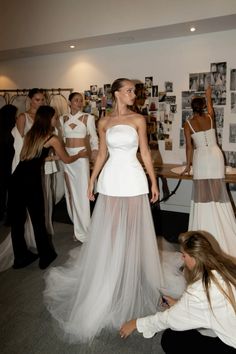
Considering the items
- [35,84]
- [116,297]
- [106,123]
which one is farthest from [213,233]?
[35,84]

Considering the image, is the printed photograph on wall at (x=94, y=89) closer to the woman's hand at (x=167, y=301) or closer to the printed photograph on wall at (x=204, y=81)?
the printed photograph on wall at (x=204, y=81)

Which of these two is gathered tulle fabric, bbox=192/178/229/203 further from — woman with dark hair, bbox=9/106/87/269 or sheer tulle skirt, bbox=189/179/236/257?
woman with dark hair, bbox=9/106/87/269

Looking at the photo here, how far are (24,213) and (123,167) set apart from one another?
1.25 m

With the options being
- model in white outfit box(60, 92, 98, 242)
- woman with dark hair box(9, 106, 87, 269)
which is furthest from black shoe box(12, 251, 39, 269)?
model in white outfit box(60, 92, 98, 242)

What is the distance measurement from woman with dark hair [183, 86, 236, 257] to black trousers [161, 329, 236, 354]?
4.55 ft

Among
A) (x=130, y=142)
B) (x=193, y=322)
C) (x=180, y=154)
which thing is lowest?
(x=193, y=322)

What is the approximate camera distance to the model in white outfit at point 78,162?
134 inches

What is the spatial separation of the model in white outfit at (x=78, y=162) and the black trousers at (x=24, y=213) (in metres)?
0.53

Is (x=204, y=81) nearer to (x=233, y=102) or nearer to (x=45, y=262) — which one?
(x=233, y=102)

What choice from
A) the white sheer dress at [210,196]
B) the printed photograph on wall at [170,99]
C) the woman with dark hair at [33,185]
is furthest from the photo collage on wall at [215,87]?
the woman with dark hair at [33,185]

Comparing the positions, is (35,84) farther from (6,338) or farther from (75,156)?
(6,338)

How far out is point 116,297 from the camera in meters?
2.27

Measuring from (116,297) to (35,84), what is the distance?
397 cm

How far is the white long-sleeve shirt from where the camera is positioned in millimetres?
1468
